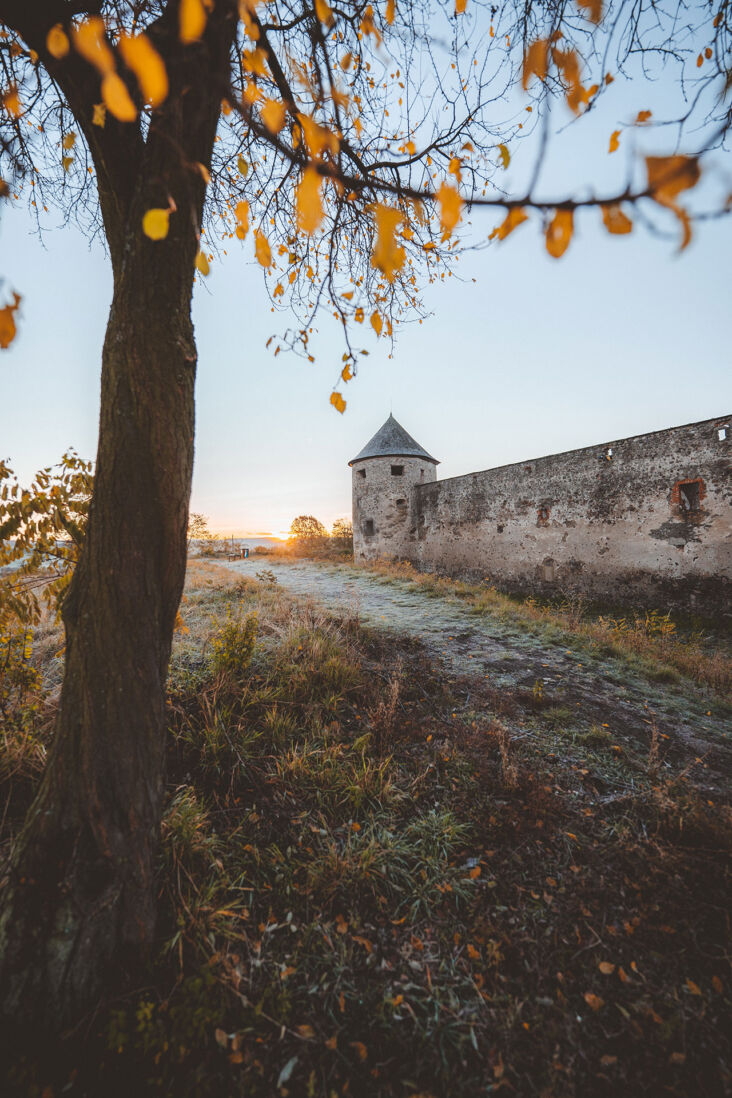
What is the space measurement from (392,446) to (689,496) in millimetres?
10219

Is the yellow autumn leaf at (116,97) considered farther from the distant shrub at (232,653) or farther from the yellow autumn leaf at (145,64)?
the distant shrub at (232,653)

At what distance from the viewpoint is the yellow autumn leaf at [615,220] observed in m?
1.03

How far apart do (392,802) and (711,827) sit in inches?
67.2

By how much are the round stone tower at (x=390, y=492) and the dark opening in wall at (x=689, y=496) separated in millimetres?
8865

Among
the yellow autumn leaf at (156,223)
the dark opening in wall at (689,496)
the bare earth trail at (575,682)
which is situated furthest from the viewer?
the dark opening in wall at (689,496)

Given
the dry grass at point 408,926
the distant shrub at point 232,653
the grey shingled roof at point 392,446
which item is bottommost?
the dry grass at point 408,926

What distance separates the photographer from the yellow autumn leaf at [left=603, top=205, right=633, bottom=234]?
103 cm

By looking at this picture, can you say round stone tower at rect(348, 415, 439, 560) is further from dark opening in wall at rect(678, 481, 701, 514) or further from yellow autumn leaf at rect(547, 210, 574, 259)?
yellow autumn leaf at rect(547, 210, 574, 259)

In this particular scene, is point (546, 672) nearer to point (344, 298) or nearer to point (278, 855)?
point (278, 855)

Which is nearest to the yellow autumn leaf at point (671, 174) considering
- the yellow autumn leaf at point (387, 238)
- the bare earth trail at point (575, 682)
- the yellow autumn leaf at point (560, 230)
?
the yellow autumn leaf at point (560, 230)

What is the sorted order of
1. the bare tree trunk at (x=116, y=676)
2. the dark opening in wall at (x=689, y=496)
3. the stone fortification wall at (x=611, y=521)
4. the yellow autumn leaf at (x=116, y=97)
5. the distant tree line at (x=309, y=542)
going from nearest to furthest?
the yellow autumn leaf at (x=116, y=97) < the bare tree trunk at (x=116, y=676) < the stone fortification wall at (x=611, y=521) < the dark opening in wall at (x=689, y=496) < the distant tree line at (x=309, y=542)

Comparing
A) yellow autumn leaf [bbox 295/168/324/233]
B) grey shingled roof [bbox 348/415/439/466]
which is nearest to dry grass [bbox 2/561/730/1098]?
yellow autumn leaf [bbox 295/168/324/233]

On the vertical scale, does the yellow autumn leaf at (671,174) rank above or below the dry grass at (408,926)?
above

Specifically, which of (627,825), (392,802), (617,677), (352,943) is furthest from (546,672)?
(352,943)
